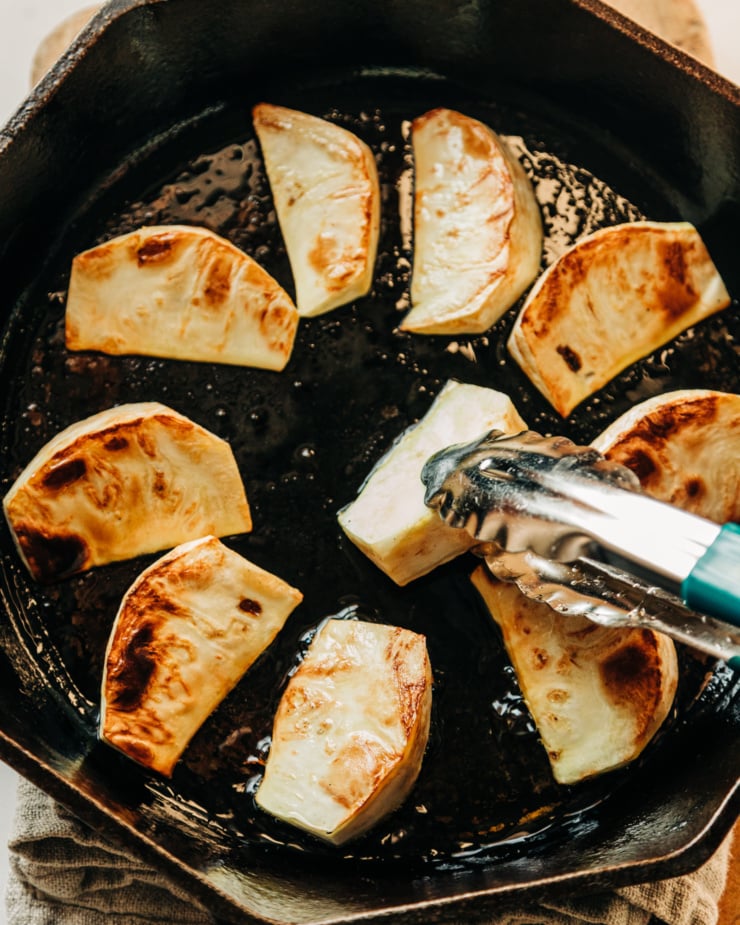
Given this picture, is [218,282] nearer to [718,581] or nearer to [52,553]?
[52,553]

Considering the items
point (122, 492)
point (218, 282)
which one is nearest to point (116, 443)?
point (122, 492)

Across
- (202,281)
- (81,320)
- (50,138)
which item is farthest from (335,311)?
(50,138)

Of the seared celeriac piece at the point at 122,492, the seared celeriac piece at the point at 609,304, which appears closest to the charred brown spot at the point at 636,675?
the seared celeriac piece at the point at 609,304

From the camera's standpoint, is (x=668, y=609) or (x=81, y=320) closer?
(x=668, y=609)

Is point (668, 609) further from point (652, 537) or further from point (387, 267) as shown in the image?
point (387, 267)

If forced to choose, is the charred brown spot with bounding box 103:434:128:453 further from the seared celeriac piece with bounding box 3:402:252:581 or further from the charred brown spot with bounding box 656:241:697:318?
the charred brown spot with bounding box 656:241:697:318

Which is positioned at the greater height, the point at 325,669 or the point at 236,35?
the point at 236,35
